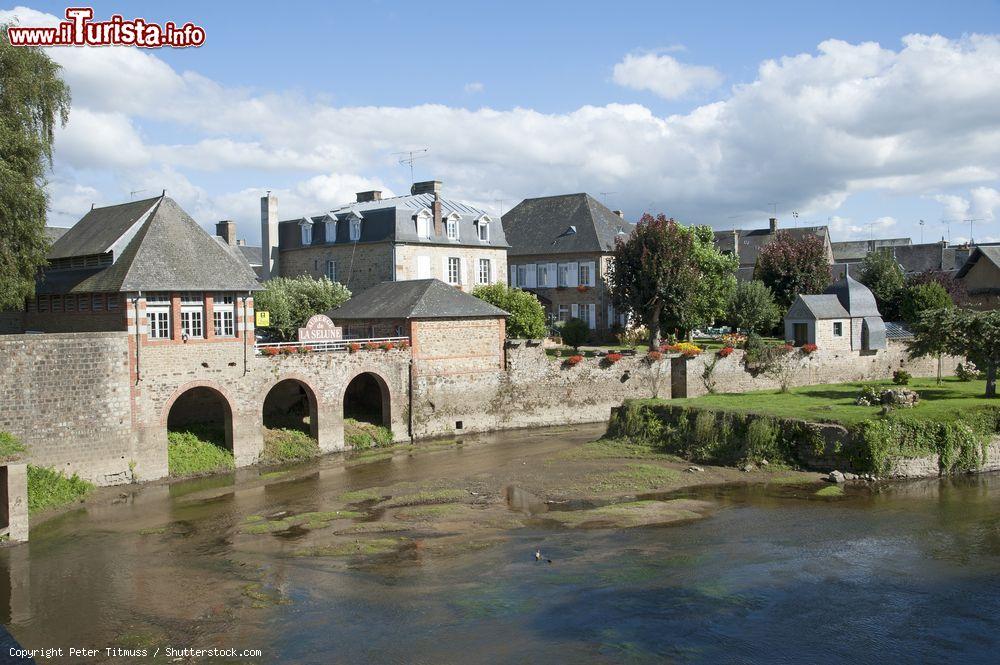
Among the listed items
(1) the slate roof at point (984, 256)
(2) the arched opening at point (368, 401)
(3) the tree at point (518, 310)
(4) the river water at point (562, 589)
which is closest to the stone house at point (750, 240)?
(1) the slate roof at point (984, 256)

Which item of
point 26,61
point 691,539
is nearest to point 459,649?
point 691,539

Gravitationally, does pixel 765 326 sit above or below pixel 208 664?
above

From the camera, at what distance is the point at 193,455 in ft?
80.2

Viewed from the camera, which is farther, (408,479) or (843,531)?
(408,479)

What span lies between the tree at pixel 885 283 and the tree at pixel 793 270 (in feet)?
8.40

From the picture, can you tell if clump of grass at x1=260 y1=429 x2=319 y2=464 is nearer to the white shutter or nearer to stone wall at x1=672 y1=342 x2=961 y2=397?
stone wall at x1=672 y1=342 x2=961 y2=397

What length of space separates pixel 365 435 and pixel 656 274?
1584 cm

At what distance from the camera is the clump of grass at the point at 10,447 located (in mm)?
19031

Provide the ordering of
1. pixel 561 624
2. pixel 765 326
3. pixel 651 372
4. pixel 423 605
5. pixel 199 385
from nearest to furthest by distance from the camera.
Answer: pixel 561 624 < pixel 423 605 < pixel 199 385 < pixel 651 372 < pixel 765 326

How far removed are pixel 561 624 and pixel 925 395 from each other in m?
19.6

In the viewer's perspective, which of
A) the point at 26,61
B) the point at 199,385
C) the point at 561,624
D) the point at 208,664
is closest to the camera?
the point at 208,664

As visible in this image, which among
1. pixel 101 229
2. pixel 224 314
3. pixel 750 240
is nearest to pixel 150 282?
pixel 224 314

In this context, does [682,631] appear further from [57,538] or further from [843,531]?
[57,538]

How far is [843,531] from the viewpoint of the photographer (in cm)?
1756
